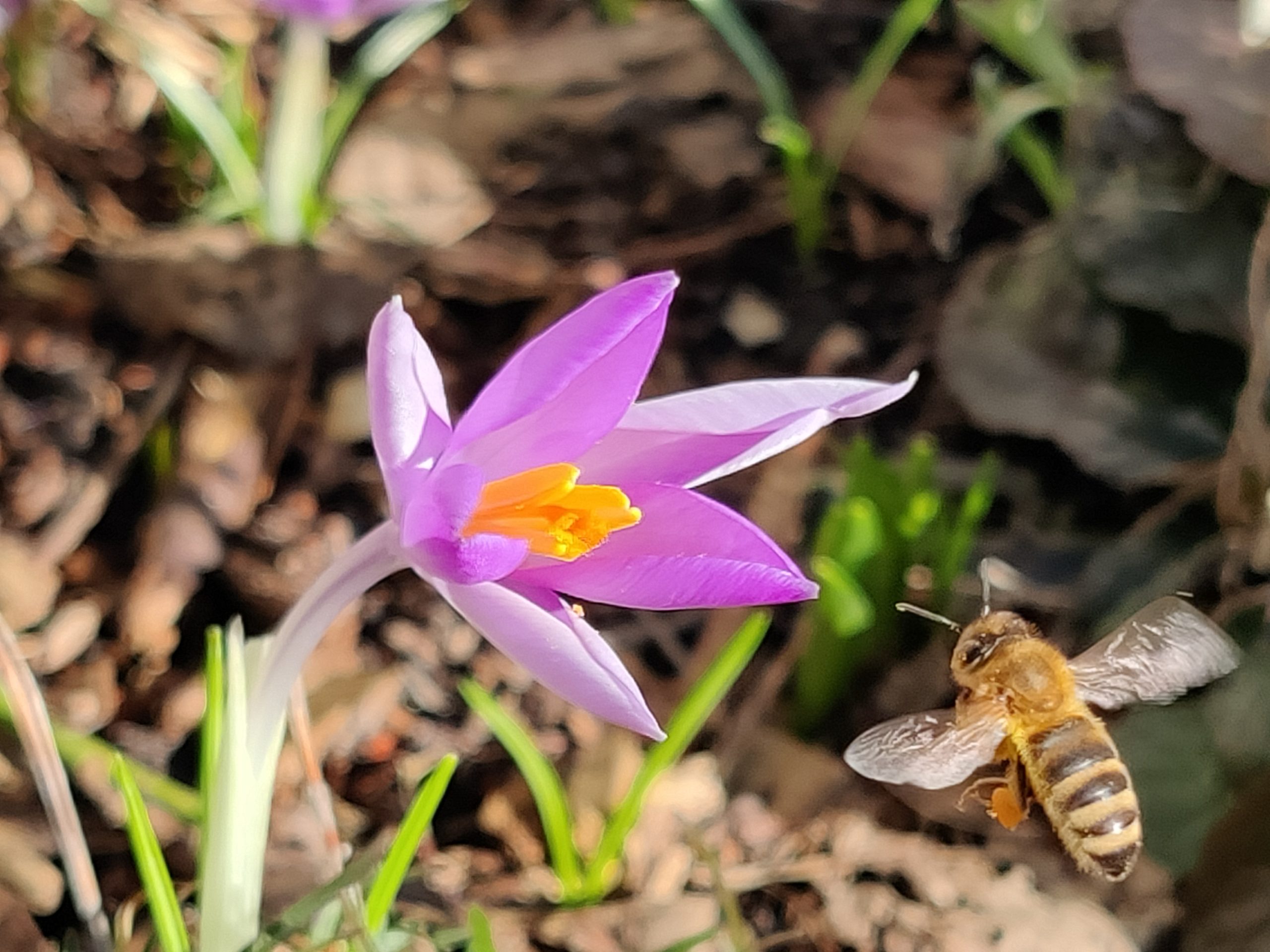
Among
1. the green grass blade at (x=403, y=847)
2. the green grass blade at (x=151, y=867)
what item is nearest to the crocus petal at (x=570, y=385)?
the green grass blade at (x=403, y=847)

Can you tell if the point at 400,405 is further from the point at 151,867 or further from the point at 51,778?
the point at 51,778

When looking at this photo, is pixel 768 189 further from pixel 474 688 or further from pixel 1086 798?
pixel 1086 798

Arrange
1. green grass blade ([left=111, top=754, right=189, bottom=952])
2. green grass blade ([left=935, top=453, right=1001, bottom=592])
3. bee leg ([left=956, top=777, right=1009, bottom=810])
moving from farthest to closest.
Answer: green grass blade ([left=935, top=453, right=1001, bottom=592])
bee leg ([left=956, top=777, right=1009, bottom=810])
green grass blade ([left=111, top=754, right=189, bottom=952])

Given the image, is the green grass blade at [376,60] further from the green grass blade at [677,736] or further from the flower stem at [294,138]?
the green grass blade at [677,736]

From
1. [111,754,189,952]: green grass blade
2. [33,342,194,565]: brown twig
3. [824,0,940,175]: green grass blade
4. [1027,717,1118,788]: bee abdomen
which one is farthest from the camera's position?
[824,0,940,175]: green grass blade

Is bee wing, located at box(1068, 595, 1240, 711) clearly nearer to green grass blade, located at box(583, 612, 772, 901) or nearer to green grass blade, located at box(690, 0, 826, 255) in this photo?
green grass blade, located at box(583, 612, 772, 901)

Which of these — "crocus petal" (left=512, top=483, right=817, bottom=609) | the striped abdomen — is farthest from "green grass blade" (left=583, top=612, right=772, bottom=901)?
"crocus petal" (left=512, top=483, right=817, bottom=609)
